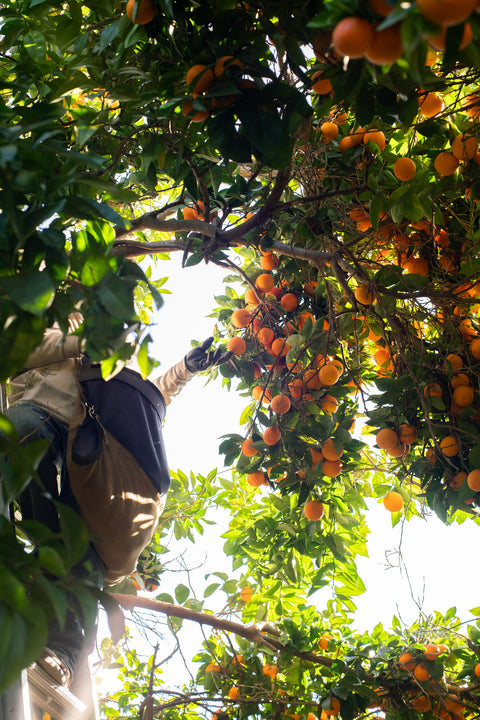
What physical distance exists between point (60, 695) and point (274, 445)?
0.94 m

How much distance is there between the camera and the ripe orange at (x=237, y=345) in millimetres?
2115

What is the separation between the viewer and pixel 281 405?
181 centimetres

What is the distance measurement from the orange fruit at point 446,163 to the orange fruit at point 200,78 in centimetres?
76

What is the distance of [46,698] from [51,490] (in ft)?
1.85

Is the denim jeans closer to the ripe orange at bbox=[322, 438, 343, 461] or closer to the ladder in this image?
the ladder

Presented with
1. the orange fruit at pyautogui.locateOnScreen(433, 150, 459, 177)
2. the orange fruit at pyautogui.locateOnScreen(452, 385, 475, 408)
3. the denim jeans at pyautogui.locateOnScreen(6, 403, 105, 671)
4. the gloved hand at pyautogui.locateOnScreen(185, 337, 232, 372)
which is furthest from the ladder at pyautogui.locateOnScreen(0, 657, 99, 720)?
the orange fruit at pyautogui.locateOnScreen(433, 150, 459, 177)

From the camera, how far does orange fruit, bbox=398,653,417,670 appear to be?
2.03 m

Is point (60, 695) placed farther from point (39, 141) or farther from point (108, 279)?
point (39, 141)

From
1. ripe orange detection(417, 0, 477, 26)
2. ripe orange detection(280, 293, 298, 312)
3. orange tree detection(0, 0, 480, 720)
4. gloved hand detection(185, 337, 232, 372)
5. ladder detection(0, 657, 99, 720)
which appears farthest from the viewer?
gloved hand detection(185, 337, 232, 372)

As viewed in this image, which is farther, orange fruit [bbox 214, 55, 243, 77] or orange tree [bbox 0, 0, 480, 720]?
orange fruit [bbox 214, 55, 243, 77]

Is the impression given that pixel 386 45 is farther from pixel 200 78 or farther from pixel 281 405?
pixel 281 405

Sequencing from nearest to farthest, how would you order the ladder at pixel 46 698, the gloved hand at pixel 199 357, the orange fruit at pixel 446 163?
1. the ladder at pixel 46 698
2. the orange fruit at pixel 446 163
3. the gloved hand at pixel 199 357

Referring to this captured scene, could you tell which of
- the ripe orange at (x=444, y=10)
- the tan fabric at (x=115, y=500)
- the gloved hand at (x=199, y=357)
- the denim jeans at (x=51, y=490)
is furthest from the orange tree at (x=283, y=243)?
the denim jeans at (x=51, y=490)

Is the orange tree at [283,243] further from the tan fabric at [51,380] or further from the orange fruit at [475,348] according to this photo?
the tan fabric at [51,380]
